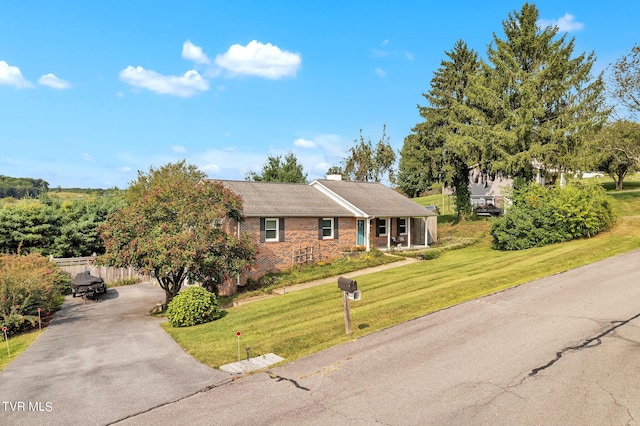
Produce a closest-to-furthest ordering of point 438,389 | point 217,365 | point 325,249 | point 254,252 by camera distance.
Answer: point 438,389
point 217,365
point 254,252
point 325,249

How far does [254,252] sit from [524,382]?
15147mm

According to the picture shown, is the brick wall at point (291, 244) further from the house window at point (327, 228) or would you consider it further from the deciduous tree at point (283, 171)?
the deciduous tree at point (283, 171)

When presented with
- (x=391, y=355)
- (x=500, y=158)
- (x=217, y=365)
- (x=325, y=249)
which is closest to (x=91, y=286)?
(x=325, y=249)

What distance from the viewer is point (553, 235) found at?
947 inches

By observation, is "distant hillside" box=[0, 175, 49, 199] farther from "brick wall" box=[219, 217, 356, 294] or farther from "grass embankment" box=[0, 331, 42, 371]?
"grass embankment" box=[0, 331, 42, 371]

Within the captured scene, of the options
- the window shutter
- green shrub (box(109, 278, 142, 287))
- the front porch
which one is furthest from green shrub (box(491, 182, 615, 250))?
green shrub (box(109, 278, 142, 287))

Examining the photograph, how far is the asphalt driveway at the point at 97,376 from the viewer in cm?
787

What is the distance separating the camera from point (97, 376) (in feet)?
32.7

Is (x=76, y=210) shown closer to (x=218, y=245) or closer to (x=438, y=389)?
(x=218, y=245)

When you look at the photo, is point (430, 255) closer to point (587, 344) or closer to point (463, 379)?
point (587, 344)

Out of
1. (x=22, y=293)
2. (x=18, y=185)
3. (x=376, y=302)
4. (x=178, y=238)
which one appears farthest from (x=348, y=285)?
(x=18, y=185)

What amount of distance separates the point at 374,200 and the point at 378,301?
17.5 m

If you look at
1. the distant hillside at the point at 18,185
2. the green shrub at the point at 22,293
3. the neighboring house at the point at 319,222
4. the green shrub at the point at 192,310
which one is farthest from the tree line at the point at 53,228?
the distant hillside at the point at 18,185

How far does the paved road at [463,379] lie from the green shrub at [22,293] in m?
13.2
